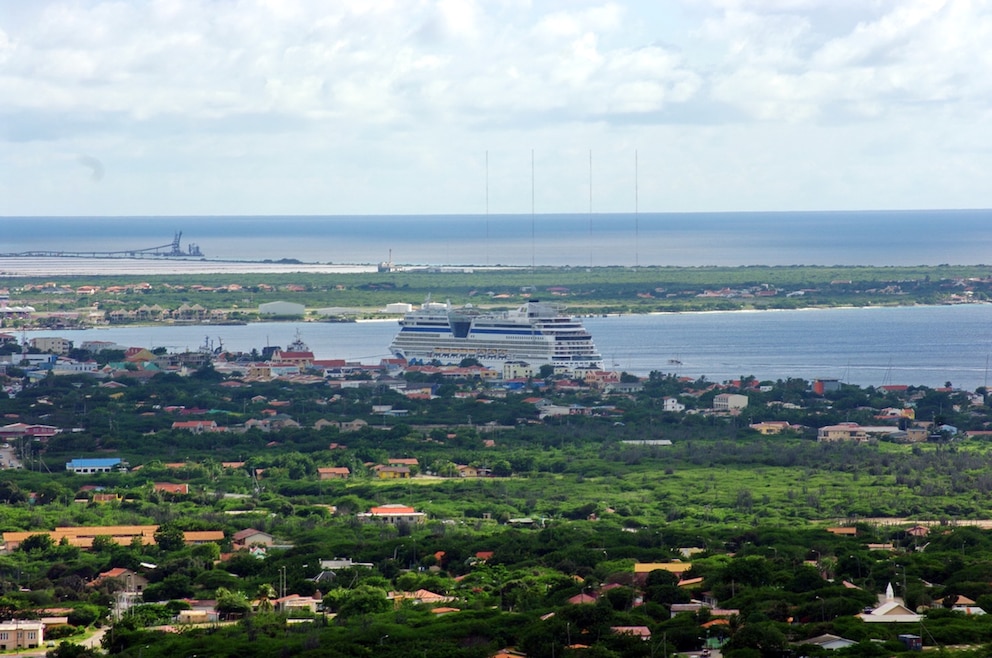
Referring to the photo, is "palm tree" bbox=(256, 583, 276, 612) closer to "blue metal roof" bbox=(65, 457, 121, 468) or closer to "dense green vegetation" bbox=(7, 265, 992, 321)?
"blue metal roof" bbox=(65, 457, 121, 468)

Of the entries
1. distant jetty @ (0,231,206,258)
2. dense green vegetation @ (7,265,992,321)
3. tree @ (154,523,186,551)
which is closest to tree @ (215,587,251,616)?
tree @ (154,523,186,551)

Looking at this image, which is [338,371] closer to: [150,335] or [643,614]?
[150,335]

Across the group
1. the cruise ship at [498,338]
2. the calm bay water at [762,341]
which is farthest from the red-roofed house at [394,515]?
the cruise ship at [498,338]

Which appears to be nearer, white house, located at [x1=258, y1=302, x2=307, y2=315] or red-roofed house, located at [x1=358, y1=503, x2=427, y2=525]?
red-roofed house, located at [x1=358, y1=503, x2=427, y2=525]

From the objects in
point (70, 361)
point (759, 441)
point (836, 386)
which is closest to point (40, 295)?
point (70, 361)

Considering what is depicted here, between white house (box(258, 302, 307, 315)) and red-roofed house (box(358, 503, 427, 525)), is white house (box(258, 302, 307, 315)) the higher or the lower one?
the higher one

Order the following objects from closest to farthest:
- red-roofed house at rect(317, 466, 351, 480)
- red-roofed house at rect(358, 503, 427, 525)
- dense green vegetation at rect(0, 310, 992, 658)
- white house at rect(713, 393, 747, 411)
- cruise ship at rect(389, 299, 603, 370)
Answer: dense green vegetation at rect(0, 310, 992, 658)
red-roofed house at rect(358, 503, 427, 525)
red-roofed house at rect(317, 466, 351, 480)
white house at rect(713, 393, 747, 411)
cruise ship at rect(389, 299, 603, 370)
